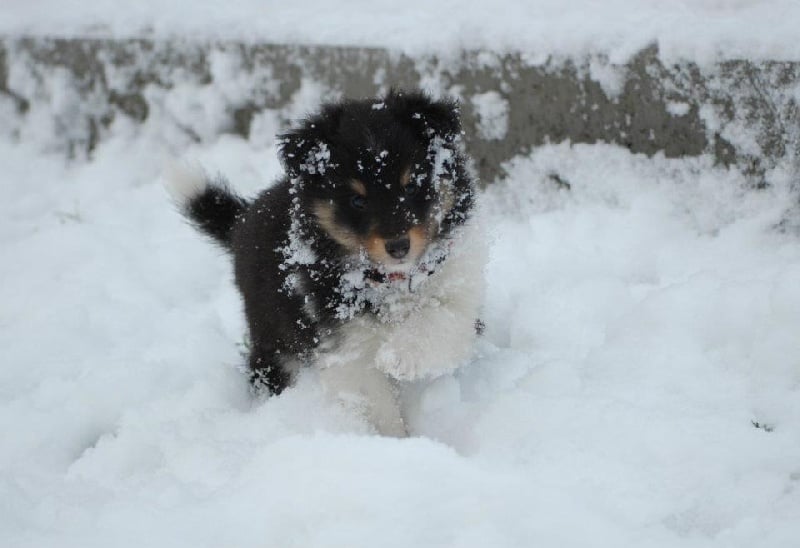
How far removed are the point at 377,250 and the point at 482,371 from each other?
0.71 metres

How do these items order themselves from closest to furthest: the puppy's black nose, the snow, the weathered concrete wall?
Result: the puppy's black nose
the weathered concrete wall
the snow

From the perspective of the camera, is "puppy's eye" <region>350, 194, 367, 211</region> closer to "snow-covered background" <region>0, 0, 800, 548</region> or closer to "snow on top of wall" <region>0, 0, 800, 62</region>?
"snow-covered background" <region>0, 0, 800, 548</region>

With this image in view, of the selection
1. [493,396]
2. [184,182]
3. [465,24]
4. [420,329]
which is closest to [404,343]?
[420,329]

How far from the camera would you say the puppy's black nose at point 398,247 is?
2.37m

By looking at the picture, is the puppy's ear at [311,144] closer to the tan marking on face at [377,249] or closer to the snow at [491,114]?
the tan marking on face at [377,249]

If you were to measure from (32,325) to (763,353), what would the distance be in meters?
2.89

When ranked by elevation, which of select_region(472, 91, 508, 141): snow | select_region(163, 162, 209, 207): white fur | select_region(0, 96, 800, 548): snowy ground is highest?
select_region(472, 91, 508, 141): snow

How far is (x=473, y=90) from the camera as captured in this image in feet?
12.4

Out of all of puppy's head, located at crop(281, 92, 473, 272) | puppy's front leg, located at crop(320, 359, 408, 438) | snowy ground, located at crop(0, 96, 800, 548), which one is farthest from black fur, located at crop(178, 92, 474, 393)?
snowy ground, located at crop(0, 96, 800, 548)

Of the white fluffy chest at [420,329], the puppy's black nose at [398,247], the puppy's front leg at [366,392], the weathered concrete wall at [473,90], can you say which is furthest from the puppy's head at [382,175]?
the weathered concrete wall at [473,90]

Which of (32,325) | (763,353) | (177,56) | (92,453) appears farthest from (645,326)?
(177,56)

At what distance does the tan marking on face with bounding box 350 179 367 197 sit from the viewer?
2.43 metres

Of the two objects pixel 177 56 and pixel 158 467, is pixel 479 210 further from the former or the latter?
pixel 177 56

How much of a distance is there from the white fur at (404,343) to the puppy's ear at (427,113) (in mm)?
336
